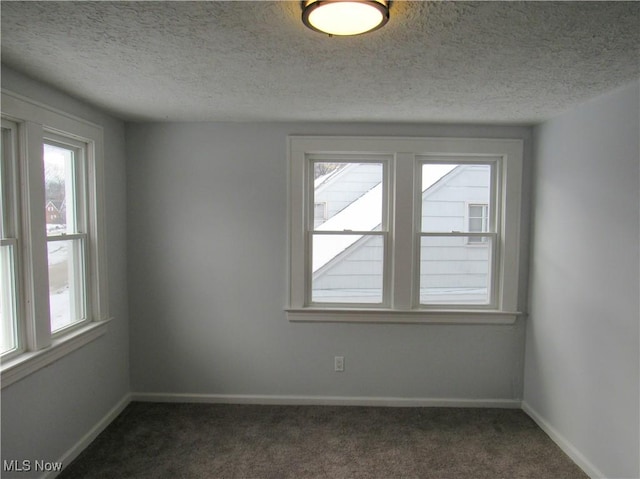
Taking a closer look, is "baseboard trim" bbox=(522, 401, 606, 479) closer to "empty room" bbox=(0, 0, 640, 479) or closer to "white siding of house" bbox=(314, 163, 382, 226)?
"empty room" bbox=(0, 0, 640, 479)

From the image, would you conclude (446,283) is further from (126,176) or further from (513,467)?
(126,176)

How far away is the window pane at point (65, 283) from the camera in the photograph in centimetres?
230

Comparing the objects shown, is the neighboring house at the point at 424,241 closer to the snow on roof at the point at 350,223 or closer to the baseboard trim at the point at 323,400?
the snow on roof at the point at 350,223

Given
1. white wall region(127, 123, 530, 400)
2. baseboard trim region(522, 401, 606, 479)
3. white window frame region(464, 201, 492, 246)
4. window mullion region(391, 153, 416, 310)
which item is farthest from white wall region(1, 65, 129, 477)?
baseboard trim region(522, 401, 606, 479)

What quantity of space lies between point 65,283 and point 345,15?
2.39m

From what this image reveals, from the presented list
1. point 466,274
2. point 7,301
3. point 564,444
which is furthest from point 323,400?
point 7,301

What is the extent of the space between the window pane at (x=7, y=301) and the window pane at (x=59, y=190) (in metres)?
0.34

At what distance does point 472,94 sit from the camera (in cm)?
221

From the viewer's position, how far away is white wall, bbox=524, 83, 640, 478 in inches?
79.5

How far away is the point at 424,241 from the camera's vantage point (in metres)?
3.08

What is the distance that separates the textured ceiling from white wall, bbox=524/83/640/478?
0.91ft

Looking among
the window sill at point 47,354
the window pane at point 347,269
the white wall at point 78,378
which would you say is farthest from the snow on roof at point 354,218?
the window sill at point 47,354

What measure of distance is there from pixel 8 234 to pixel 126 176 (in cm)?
116

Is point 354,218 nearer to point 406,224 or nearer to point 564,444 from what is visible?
point 406,224
